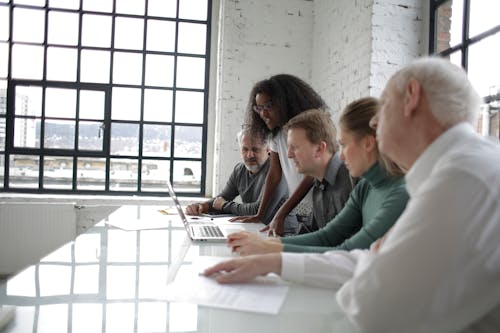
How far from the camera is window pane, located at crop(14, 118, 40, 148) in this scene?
439 cm

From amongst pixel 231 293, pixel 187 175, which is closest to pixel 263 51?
pixel 187 175

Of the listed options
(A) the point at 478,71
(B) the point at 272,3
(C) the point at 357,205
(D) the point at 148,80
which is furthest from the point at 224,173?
(C) the point at 357,205

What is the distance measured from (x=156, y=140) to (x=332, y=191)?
3.08 m

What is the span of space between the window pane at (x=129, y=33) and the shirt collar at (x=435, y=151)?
13.7ft

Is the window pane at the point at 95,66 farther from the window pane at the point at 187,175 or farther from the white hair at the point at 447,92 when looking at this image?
the white hair at the point at 447,92

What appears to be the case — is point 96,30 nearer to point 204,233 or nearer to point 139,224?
point 139,224

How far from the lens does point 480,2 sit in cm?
258

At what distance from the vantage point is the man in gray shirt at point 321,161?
6.12 feet

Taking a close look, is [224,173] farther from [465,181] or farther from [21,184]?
[465,181]

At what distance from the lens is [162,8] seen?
4.58 metres

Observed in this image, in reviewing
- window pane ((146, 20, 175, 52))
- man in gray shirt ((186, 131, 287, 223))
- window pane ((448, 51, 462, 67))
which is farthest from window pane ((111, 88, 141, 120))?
window pane ((448, 51, 462, 67))

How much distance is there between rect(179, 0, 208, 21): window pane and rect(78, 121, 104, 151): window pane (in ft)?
4.84

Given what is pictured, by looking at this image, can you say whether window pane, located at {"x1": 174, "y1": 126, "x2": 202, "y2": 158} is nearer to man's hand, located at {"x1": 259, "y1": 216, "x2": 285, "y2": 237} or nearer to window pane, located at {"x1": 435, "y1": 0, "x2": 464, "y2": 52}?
window pane, located at {"x1": 435, "y1": 0, "x2": 464, "y2": 52}

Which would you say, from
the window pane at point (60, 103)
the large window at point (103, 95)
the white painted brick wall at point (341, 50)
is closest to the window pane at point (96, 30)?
the large window at point (103, 95)
